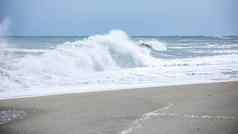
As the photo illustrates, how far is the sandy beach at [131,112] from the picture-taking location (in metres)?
2.29

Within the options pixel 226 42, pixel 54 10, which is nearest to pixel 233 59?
pixel 226 42

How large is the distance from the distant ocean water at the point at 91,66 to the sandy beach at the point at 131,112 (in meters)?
0.45

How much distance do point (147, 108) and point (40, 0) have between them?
1806mm

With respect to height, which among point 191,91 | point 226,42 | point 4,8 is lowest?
point 191,91

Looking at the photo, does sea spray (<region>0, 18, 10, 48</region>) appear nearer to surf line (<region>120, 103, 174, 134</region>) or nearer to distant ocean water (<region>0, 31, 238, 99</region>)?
distant ocean water (<region>0, 31, 238, 99</region>)

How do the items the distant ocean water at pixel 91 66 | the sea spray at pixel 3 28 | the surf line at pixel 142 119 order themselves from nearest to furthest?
the surf line at pixel 142 119 → the sea spray at pixel 3 28 → the distant ocean water at pixel 91 66

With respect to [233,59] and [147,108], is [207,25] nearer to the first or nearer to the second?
[233,59]

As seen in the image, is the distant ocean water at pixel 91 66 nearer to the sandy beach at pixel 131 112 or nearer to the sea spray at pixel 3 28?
the sea spray at pixel 3 28

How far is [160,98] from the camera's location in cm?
324

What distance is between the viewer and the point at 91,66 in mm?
5160

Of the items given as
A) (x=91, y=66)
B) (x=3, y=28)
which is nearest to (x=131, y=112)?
(x=3, y=28)

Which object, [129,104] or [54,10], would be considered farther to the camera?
[54,10]

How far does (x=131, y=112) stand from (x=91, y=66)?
2551 millimetres

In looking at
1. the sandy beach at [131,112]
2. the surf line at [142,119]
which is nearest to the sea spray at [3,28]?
the sandy beach at [131,112]
